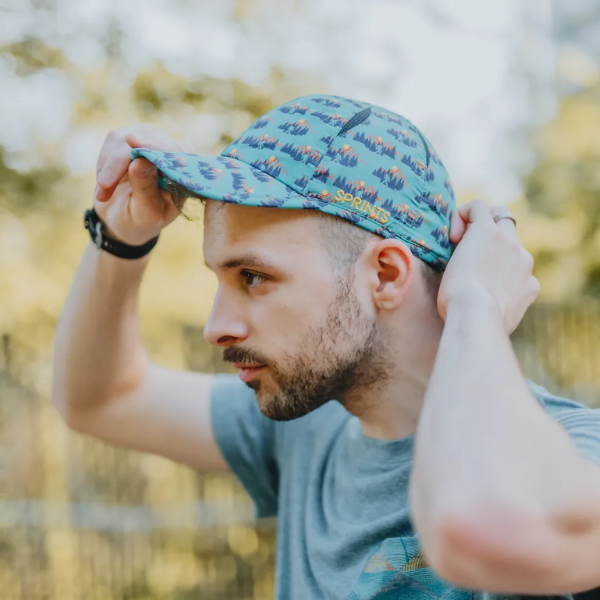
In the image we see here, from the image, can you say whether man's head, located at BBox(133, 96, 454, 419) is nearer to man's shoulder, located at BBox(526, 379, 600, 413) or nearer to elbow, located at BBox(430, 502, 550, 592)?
man's shoulder, located at BBox(526, 379, 600, 413)

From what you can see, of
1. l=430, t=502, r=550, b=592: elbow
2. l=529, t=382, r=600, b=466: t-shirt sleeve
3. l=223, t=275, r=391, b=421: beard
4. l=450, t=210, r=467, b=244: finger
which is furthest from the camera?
l=450, t=210, r=467, b=244: finger

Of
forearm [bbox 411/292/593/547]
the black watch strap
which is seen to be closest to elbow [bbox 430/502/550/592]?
forearm [bbox 411/292/593/547]

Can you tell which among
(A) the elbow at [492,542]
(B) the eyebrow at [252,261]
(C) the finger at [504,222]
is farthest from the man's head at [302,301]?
(A) the elbow at [492,542]

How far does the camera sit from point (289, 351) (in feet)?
5.46

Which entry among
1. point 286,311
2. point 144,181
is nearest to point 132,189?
point 144,181

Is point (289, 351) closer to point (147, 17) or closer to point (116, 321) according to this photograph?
point (116, 321)

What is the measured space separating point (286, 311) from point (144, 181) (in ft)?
2.02

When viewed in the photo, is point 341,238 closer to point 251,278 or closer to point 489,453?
point 251,278

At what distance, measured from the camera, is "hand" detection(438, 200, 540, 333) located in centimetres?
146

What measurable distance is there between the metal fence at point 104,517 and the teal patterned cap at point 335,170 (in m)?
3.16

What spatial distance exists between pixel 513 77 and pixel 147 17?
11.8 feet

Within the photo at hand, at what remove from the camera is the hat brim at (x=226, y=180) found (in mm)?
1562

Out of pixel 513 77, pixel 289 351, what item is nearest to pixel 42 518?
pixel 289 351

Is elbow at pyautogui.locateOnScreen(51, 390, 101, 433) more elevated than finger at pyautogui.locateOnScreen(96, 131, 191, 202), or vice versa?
finger at pyautogui.locateOnScreen(96, 131, 191, 202)
